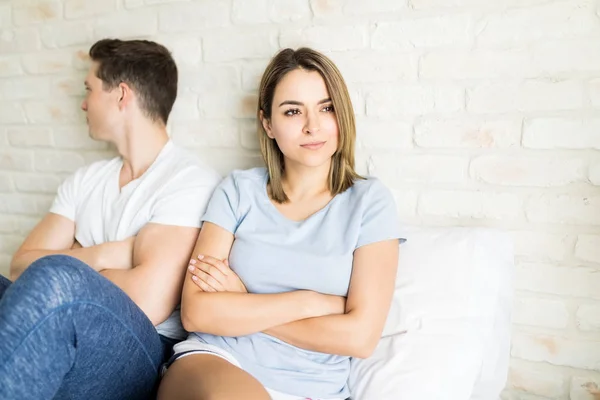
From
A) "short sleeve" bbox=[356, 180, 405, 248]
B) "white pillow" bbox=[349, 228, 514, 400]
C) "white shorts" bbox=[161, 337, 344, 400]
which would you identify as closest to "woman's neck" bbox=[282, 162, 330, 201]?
"short sleeve" bbox=[356, 180, 405, 248]

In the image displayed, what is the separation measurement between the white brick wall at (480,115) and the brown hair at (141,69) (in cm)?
9

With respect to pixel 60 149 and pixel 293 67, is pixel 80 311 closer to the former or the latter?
pixel 293 67

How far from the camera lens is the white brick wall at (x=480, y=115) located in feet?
3.93

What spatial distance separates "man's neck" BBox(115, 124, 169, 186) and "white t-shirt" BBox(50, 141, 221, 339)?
0.12 feet

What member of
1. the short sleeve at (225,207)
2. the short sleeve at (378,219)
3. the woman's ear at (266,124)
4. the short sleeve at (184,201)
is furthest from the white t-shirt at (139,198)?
the short sleeve at (378,219)

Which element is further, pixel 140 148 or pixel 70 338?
pixel 140 148

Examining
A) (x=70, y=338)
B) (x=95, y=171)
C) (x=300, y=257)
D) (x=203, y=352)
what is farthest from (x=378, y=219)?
(x=95, y=171)

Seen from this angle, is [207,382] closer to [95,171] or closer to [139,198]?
[139,198]

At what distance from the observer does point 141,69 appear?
1.56 metres

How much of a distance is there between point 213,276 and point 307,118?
1.39 ft

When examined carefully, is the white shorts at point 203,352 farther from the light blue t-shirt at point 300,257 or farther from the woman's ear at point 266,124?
the woman's ear at point 266,124

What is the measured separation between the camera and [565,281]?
4.07 ft

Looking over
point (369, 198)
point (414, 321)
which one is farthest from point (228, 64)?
point (414, 321)

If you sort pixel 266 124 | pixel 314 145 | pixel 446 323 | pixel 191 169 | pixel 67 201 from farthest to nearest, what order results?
1. pixel 67 201
2. pixel 191 169
3. pixel 266 124
4. pixel 314 145
5. pixel 446 323
